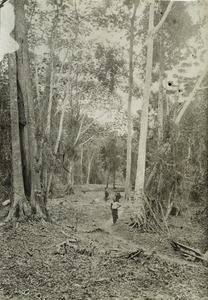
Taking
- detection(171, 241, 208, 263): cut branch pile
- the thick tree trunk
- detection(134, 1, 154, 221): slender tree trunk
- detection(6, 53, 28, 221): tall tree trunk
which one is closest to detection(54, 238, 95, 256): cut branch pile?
detection(6, 53, 28, 221): tall tree trunk

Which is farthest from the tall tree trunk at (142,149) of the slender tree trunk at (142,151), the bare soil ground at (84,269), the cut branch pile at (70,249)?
the cut branch pile at (70,249)

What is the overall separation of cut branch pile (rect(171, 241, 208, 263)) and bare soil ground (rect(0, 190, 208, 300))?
0.17 metres

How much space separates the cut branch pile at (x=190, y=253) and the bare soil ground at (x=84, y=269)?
171mm

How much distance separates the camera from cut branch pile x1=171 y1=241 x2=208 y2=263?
9.80 metres

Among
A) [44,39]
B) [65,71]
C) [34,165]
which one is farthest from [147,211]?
[65,71]

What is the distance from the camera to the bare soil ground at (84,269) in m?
6.76

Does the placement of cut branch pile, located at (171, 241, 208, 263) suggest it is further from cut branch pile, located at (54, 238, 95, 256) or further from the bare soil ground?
cut branch pile, located at (54, 238, 95, 256)

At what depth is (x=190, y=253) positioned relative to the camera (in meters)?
10.2

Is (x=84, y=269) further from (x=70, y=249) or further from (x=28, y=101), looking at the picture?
Answer: (x=28, y=101)

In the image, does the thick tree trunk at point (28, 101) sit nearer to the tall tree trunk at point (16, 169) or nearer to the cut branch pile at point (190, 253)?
the tall tree trunk at point (16, 169)

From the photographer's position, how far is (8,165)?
573 inches

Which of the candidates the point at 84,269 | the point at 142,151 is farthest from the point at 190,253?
the point at 142,151

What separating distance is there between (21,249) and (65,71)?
716 inches

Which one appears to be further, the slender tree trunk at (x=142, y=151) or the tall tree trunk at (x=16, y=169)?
the slender tree trunk at (x=142, y=151)
